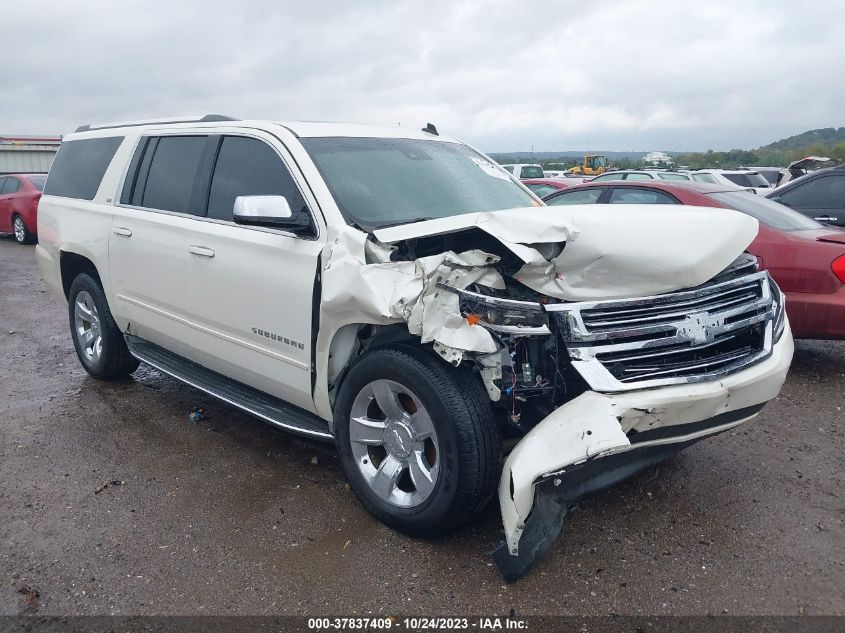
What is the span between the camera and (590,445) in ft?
8.54

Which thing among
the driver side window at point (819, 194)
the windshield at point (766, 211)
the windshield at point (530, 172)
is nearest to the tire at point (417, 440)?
the windshield at point (766, 211)

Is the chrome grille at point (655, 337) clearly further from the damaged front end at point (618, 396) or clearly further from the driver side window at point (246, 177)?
the driver side window at point (246, 177)

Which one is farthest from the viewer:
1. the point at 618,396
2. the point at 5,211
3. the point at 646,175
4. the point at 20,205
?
the point at 646,175

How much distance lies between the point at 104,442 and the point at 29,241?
41.9 feet

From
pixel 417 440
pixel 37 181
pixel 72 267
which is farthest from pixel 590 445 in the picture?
pixel 37 181

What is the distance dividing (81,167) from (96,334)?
52.2 inches

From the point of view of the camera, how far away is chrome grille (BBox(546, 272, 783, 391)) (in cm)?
282

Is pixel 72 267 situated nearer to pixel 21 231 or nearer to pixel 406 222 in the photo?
pixel 406 222

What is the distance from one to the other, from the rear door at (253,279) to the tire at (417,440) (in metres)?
0.40

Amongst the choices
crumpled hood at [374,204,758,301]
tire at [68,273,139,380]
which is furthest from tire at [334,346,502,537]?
tire at [68,273,139,380]

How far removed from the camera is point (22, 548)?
10.6 ft

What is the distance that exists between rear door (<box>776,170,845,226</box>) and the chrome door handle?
7.21 m

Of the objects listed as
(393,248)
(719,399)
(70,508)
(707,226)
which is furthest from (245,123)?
(719,399)

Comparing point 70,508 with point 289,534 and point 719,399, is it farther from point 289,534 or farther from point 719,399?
point 719,399
